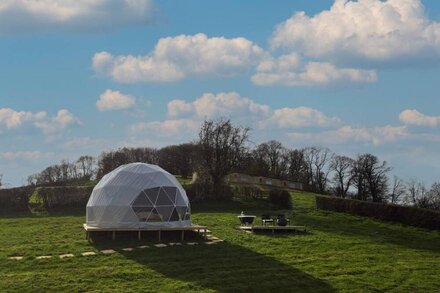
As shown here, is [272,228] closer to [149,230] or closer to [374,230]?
[149,230]

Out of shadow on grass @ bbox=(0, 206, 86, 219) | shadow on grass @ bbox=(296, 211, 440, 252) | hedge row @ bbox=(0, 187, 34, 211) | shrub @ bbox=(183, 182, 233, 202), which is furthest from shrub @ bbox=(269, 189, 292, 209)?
hedge row @ bbox=(0, 187, 34, 211)

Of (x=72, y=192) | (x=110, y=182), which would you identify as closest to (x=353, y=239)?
(x=110, y=182)

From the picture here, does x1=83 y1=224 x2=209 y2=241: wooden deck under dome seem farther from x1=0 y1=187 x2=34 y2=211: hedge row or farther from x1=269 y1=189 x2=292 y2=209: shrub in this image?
x1=269 y1=189 x2=292 y2=209: shrub

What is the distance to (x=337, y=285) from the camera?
1830cm

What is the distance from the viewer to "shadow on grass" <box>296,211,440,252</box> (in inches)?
1089

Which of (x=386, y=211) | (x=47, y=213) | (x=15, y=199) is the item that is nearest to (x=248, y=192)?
(x=386, y=211)

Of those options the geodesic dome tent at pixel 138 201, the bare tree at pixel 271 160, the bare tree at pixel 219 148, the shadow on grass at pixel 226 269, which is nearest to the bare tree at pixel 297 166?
the bare tree at pixel 271 160

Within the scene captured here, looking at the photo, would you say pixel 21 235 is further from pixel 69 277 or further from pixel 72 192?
pixel 72 192

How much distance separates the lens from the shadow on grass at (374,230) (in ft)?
90.8

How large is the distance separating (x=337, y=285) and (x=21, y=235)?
1495cm

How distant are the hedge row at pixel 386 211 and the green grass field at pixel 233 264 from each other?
99.8 inches

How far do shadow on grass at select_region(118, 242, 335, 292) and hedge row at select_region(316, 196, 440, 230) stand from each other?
14.2m

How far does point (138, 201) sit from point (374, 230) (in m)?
13.6

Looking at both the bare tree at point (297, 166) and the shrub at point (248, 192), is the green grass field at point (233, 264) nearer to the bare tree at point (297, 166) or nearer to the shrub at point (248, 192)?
the shrub at point (248, 192)
